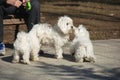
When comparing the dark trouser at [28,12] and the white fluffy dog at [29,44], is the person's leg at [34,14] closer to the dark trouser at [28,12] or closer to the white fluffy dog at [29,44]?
the dark trouser at [28,12]

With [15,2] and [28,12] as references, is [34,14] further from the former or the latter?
A: [15,2]

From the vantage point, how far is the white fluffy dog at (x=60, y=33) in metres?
8.73

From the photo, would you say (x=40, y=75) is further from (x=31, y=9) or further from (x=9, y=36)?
(x=9, y=36)

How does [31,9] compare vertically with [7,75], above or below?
above

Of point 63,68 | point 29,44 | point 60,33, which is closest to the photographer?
point 63,68

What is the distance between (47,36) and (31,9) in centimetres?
90

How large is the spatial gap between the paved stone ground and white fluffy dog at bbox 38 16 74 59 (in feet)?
0.79

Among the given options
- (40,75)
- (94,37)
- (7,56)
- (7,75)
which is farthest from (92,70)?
(94,37)

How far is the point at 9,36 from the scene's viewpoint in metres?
12.2

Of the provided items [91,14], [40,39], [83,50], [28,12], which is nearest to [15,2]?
[28,12]

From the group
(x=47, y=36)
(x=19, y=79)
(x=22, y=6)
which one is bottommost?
(x=19, y=79)

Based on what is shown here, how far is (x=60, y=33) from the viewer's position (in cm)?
894

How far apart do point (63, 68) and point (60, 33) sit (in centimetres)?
87

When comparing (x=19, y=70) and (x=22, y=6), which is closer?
(x=19, y=70)
